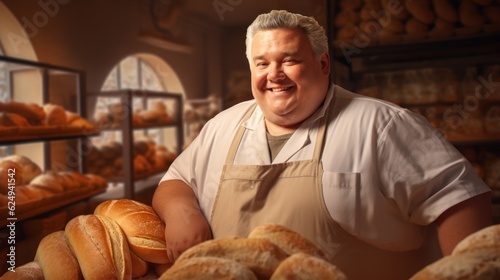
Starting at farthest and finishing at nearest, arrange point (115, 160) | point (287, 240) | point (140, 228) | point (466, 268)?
point (115, 160) → point (140, 228) → point (287, 240) → point (466, 268)

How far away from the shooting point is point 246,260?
1.71 ft

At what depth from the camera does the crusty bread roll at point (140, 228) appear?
780 millimetres

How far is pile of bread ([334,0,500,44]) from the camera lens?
7.96 ft

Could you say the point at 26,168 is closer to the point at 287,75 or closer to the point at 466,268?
the point at 287,75

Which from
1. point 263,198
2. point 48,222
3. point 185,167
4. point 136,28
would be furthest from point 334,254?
point 136,28

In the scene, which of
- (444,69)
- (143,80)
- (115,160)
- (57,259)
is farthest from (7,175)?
(143,80)

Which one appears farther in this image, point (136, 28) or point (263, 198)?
point (136, 28)

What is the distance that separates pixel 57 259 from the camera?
70cm

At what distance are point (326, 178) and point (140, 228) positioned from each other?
13.5 inches

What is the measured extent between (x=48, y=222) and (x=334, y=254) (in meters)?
1.86

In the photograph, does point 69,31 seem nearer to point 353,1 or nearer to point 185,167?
point 353,1

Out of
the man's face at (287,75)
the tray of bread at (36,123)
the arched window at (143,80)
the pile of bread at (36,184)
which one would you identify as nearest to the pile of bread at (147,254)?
the man's face at (287,75)

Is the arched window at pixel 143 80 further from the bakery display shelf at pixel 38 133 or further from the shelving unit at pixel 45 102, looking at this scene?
the bakery display shelf at pixel 38 133

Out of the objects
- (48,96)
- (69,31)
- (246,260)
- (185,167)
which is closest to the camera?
(246,260)
